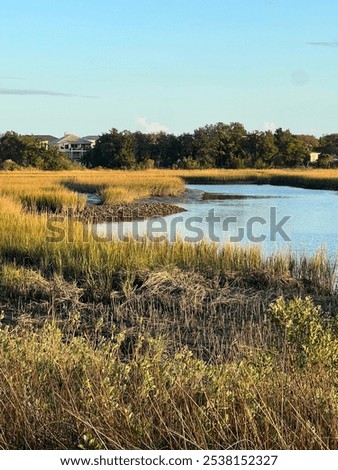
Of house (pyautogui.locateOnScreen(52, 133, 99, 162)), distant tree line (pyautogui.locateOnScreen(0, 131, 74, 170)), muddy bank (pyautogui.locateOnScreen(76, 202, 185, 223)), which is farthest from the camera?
house (pyautogui.locateOnScreen(52, 133, 99, 162))

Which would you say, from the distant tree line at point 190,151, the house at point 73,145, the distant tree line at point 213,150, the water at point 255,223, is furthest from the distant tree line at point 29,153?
the house at point 73,145

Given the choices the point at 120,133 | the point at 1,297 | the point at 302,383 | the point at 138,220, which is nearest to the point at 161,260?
the point at 1,297

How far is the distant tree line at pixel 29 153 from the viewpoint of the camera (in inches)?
2416

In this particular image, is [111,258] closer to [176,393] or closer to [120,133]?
[176,393]

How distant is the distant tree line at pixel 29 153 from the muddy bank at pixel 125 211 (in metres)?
35.1

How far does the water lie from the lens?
14.7 meters

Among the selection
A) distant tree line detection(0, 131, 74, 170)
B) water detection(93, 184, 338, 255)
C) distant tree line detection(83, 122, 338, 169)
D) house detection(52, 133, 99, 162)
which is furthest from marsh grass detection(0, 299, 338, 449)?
house detection(52, 133, 99, 162)

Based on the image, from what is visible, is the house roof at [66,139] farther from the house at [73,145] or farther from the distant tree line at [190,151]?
the distant tree line at [190,151]

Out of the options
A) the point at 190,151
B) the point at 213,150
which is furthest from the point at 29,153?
the point at 213,150

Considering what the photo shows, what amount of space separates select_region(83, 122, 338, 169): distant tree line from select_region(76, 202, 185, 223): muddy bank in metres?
40.1

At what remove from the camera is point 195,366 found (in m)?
3.58

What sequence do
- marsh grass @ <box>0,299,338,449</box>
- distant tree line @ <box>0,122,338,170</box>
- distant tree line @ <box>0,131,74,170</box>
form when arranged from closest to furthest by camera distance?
1. marsh grass @ <box>0,299,338,449</box>
2. distant tree line @ <box>0,131,74,170</box>
3. distant tree line @ <box>0,122,338,170</box>

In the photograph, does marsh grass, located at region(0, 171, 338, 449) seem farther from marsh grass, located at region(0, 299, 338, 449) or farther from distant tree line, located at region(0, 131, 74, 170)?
distant tree line, located at region(0, 131, 74, 170)

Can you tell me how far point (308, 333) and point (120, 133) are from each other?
69.5 m
